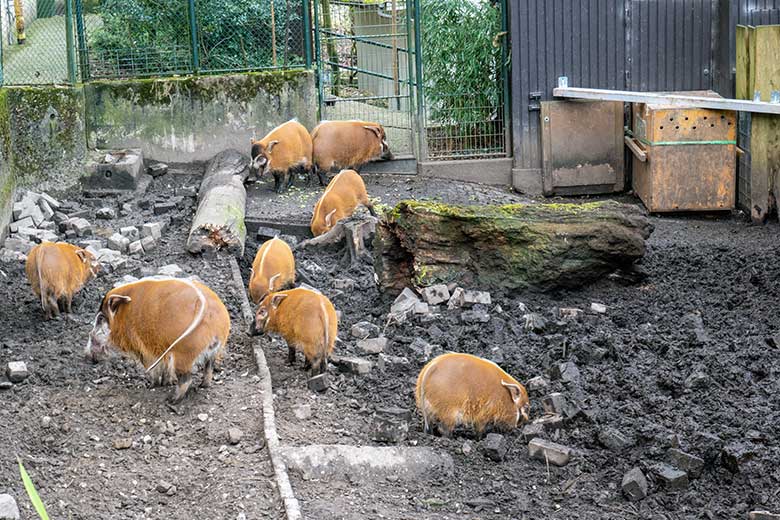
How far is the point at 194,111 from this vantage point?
567 inches

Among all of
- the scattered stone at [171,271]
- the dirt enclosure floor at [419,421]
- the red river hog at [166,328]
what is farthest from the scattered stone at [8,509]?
the scattered stone at [171,271]

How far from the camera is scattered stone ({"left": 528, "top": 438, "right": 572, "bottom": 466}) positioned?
21.2ft

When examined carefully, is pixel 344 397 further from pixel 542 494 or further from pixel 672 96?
pixel 672 96

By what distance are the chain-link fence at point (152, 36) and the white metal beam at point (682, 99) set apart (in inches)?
141

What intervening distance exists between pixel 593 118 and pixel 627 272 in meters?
4.76

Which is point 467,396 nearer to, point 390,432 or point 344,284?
point 390,432

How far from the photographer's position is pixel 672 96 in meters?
12.9

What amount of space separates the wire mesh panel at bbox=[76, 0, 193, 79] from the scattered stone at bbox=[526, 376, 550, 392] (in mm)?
8436

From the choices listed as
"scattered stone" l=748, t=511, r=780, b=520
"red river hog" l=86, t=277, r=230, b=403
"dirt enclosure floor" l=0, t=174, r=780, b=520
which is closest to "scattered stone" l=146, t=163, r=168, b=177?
"dirt enclosure floor" l=0, t=174, r=780, b=520

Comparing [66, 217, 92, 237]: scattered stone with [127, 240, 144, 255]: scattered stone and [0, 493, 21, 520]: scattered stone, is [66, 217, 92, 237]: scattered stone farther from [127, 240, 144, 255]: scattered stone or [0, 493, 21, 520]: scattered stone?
[0, 493, 21, 520]: scattered stone

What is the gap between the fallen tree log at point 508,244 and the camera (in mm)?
9539

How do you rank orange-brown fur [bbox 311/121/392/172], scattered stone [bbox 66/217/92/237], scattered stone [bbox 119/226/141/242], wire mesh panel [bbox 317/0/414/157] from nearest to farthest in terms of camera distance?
1. scattered stone [bbox 119/226/141/242]
2. scattered stone [bbox 66/217/92/237]
3. orange-brown fur [bbox 311/121/392/172]
4. wire mesh panel [bbox 317/0/414/157]

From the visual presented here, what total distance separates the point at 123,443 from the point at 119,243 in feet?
14.9

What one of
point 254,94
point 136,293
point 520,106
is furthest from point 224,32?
point 136,293
